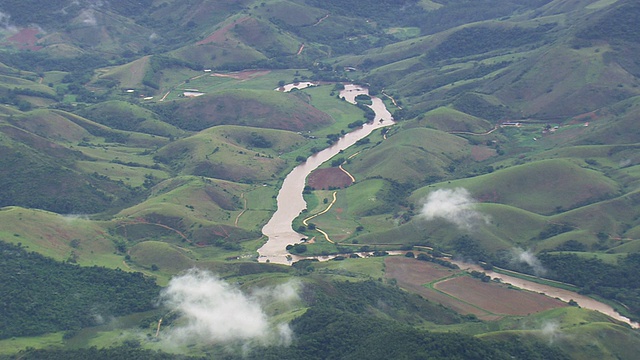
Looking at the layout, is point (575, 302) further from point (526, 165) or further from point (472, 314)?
point (526, 165)

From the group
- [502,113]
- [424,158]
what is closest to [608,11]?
[502,113]

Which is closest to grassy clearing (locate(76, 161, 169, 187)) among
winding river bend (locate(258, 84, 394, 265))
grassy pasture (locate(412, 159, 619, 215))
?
winding river bend (locate(258, 84, 394, 265))

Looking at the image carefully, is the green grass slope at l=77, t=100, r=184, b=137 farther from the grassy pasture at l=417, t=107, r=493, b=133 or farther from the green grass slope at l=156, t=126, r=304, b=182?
the grassy pasture at l=417, t=107, r=493, b=133

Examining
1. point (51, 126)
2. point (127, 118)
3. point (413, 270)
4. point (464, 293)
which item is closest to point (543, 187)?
point (413, 270)

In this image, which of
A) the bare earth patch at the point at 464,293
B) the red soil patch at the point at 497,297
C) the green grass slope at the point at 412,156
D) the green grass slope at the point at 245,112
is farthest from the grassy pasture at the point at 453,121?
the red soil patch at the point at 497,297

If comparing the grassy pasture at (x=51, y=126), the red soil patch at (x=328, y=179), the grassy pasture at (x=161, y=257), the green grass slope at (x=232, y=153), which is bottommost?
the grassy pasture at (x=161, y=257)

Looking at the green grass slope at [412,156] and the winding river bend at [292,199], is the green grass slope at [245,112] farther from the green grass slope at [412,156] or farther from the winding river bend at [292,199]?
the green grass slope at [412,156]

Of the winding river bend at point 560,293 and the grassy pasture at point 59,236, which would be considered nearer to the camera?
the winding river bend at point 560,293
